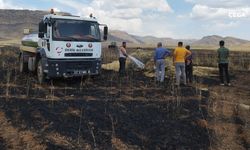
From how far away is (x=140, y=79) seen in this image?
56.5ft

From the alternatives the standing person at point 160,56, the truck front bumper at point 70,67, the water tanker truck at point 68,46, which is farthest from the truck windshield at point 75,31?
the standing person at point 160,56

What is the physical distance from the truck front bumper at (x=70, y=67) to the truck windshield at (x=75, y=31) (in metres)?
0.82

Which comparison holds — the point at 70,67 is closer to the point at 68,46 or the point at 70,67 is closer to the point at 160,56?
the point at 68,46

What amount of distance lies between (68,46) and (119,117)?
517 centimetres

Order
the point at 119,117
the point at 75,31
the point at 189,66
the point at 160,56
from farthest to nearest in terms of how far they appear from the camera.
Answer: the point at 189,66 → the point at 160,56 → the point at 75,31 → the point at 119,117

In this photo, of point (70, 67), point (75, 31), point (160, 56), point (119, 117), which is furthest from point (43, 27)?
point (119, 117)

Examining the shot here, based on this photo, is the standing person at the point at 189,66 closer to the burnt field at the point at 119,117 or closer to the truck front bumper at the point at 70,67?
the burnt field at the point at 119,117

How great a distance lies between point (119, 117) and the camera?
365 inches

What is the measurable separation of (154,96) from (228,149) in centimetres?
490

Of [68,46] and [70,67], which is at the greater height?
[68,46]

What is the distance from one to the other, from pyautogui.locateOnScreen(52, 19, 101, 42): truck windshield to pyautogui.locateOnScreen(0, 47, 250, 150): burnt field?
179 cm

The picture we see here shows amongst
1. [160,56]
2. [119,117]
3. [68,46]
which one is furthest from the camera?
[160,56]

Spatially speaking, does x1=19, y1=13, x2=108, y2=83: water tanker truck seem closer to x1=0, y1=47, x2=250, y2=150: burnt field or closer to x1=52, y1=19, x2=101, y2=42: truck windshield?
x1=52, y1=19, x2=101, y2=42: truck windshield

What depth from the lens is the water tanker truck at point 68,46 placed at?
1357 centimetres
